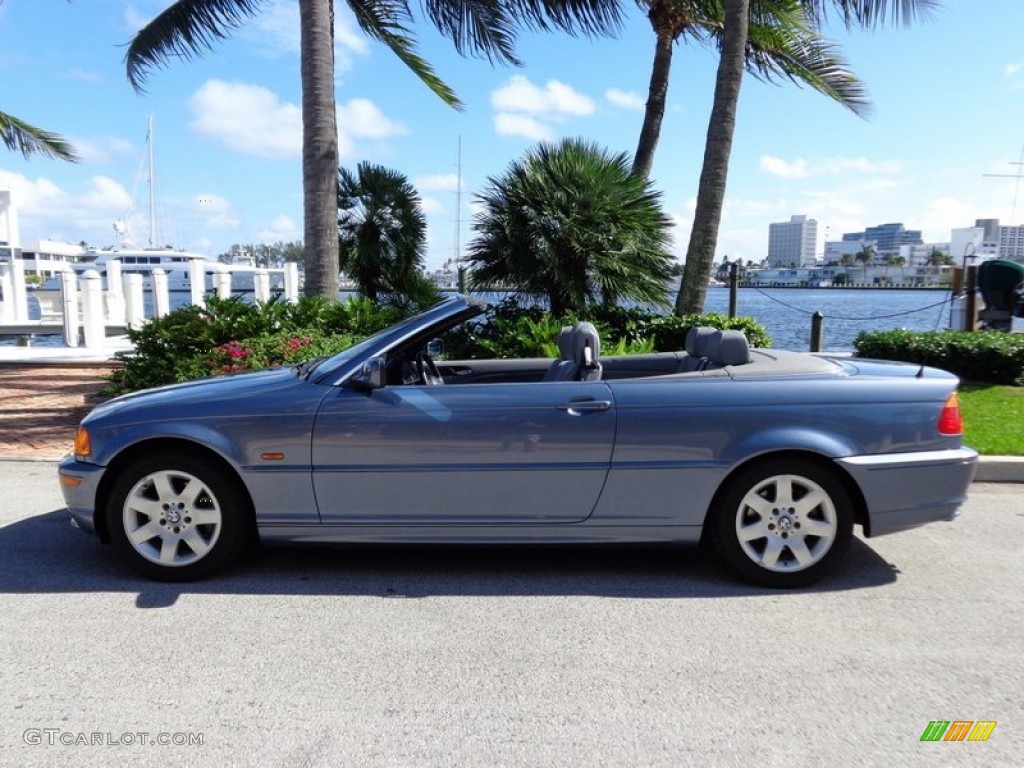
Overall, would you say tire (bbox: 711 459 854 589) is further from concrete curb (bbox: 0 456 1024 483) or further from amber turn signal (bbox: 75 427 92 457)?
amber turn signal (bbox: 75 427 92 457)

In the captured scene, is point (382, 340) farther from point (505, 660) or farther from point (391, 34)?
point (391, 34)

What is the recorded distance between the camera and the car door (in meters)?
4.11

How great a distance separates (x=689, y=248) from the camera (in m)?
10.8

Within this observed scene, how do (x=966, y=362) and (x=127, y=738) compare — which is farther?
(x=966, y=362)

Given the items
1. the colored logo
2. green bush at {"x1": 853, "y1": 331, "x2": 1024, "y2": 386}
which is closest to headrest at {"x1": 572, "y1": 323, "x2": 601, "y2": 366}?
the colored logo

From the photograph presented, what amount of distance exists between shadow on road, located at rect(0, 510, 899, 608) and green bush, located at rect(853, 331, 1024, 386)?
5601 mm

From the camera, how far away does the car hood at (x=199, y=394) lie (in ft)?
13.9

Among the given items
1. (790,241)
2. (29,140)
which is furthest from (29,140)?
(790,241)

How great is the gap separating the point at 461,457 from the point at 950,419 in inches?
101

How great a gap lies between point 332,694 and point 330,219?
325 inches

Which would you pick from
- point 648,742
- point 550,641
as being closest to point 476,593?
point 550,641

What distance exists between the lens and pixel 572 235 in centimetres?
991

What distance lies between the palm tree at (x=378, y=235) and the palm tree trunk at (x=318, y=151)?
14.4 ft

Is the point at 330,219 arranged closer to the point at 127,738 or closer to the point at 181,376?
the point at 181,376
